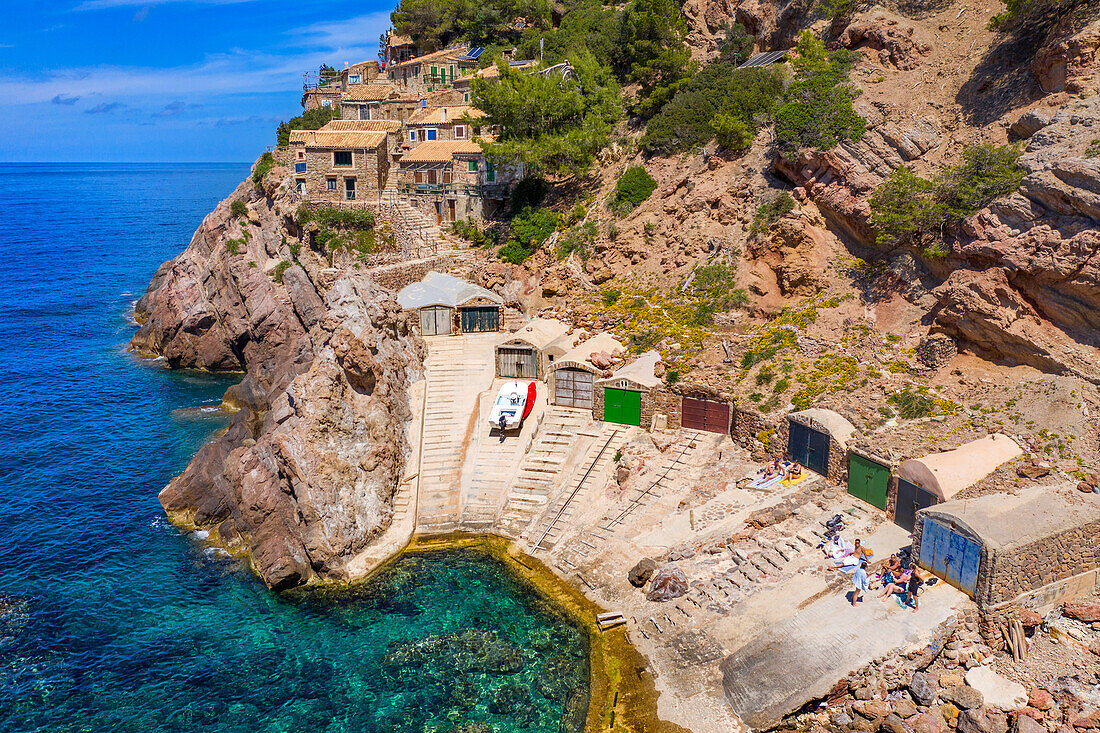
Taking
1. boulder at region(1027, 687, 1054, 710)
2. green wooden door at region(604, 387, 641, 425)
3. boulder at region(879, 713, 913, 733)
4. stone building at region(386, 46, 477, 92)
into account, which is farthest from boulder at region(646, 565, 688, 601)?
stone building at region(386, 46, 477, 92)

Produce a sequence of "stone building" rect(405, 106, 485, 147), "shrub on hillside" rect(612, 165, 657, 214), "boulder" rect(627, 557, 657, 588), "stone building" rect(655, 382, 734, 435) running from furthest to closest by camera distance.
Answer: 1. "stone building" rect(405, 106, 485, 147)
2. "shrub on hillside" rect(612, 165, 657, 214)
3. "stone building" rect(655, 382, 734, 435)
4. "boulder" rect(627, 557, 657, 588)

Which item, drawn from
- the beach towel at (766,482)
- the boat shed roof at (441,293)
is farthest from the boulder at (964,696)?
the boat shed roof at (441,293)

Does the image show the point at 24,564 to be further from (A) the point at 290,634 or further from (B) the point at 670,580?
(B) the point at 670,580

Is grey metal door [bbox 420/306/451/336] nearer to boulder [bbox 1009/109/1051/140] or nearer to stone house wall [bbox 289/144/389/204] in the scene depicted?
stone house wall [bbox 289/144/389/204]

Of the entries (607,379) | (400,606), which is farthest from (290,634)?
(607,379)

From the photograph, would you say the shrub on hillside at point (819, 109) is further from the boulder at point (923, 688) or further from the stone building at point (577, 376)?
the boulder at point (923, 688)


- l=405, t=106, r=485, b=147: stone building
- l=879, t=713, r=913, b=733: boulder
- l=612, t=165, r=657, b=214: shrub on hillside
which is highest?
l=405, t=106, r=485, b=147: stone building

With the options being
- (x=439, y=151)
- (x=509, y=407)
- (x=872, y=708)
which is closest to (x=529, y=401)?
(x=509, y=407)
